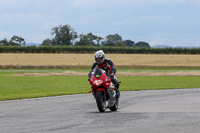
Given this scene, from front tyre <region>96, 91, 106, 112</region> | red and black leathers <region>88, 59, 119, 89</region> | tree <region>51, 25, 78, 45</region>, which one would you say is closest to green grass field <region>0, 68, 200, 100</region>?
red and black leathers <region>88, 59, 119, 89</region>

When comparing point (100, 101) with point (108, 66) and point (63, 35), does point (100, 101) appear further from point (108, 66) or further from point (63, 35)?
point (63, 35)

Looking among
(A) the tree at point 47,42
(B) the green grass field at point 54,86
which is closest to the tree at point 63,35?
(A) the tree at point 47,42

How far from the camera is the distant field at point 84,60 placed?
67.9m

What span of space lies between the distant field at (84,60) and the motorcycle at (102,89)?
52324mm

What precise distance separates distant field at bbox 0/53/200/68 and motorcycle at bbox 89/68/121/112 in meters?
52.3

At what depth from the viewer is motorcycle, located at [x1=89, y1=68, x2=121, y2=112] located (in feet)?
43.8

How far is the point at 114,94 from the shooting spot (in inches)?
565

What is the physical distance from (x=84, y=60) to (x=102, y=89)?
6110cm

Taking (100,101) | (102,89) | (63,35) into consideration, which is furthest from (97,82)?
(63,35)

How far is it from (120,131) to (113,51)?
78.2 meters

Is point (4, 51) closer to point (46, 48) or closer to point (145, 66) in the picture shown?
point (46, 48)

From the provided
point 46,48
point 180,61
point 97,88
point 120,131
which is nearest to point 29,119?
point 97,88

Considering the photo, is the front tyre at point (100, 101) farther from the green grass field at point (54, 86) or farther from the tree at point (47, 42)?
the tree at point (47, 42)

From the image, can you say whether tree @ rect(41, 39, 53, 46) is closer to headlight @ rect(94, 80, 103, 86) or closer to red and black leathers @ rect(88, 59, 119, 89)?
red and black leathers @ rect(88, 59, 119, 89)
